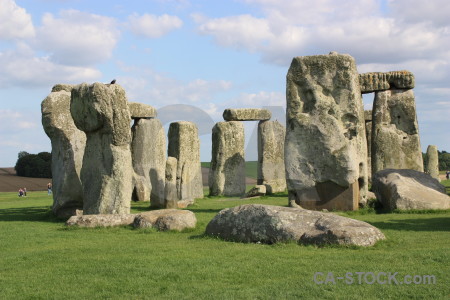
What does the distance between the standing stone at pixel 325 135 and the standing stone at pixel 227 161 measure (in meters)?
9.87

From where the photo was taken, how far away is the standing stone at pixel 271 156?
2736 cm

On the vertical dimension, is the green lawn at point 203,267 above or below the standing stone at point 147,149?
below

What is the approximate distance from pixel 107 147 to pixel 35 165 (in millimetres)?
30696

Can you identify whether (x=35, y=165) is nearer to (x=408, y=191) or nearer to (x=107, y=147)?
(x=107, y=147)

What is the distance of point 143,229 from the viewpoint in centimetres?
1196

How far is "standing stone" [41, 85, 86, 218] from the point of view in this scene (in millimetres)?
16406

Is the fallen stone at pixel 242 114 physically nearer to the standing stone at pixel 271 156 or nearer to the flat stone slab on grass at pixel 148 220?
the standing stone at pixel 271 156

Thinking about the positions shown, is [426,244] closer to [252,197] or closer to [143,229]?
[143,229]

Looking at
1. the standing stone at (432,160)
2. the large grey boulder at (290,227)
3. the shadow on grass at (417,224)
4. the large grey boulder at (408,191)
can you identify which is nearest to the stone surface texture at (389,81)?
the large grey boulder at (408,191)

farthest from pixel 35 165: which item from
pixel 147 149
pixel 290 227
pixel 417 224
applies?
pixel 290 227

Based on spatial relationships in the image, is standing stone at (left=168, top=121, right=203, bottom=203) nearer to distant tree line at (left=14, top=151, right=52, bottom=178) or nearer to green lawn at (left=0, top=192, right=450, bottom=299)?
green lawn at (left=0, top=192, right=450, bottom=299)

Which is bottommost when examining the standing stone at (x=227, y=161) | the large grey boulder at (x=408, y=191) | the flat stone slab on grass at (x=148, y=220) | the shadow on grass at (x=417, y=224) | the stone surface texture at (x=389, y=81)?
the shadow on grass at (x=417, y=224)

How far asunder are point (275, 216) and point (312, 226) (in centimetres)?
59

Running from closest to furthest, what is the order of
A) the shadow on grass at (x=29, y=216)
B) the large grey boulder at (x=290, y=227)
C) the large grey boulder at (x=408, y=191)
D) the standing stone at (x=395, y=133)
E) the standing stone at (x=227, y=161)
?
the large grey boulder at (x=290, y=227), the large grey boulder at (x=408, y=191), the shadow on grass at (x=29, y=216), the standing stone at (x=395, y=133), the standing stone at (x=227, y=161)
